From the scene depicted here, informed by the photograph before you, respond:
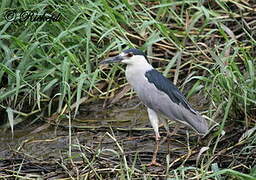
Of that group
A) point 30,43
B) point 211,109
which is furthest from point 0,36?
point 211,109

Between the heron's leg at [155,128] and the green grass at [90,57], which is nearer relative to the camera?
the heron's leg at [155,128]

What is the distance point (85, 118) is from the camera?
6156mm

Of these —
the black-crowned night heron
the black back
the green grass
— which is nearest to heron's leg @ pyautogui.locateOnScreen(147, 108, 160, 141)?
the black-crowned night heron

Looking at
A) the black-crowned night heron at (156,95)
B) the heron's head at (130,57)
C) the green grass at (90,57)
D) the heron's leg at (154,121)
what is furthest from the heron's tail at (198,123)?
the heron's head at (130,57)

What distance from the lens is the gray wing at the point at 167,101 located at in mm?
5312

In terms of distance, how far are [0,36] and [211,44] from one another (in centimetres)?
197

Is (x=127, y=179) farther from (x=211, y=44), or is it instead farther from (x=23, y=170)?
(x=211, y=44)

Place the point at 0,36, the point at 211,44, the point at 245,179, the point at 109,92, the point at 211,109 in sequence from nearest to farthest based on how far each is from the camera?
1. the point at 245,179
2. the point at 211,109
3. the point at 0,36
4. the point at 109,92
5. the point at 211,44

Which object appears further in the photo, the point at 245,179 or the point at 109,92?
the point at 109,92

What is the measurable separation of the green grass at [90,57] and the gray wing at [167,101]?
14 cm

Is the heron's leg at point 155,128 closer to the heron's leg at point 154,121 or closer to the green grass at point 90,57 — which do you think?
the heron's leg at point 154,121

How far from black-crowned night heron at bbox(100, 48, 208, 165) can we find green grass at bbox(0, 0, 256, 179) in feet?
0.48

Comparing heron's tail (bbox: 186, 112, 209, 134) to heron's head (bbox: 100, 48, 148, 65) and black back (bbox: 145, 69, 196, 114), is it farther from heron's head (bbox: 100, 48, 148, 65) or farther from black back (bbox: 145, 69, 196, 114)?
heron's head (bbox: 100, 48, 148, 65)

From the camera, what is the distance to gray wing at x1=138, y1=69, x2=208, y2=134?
531cm
